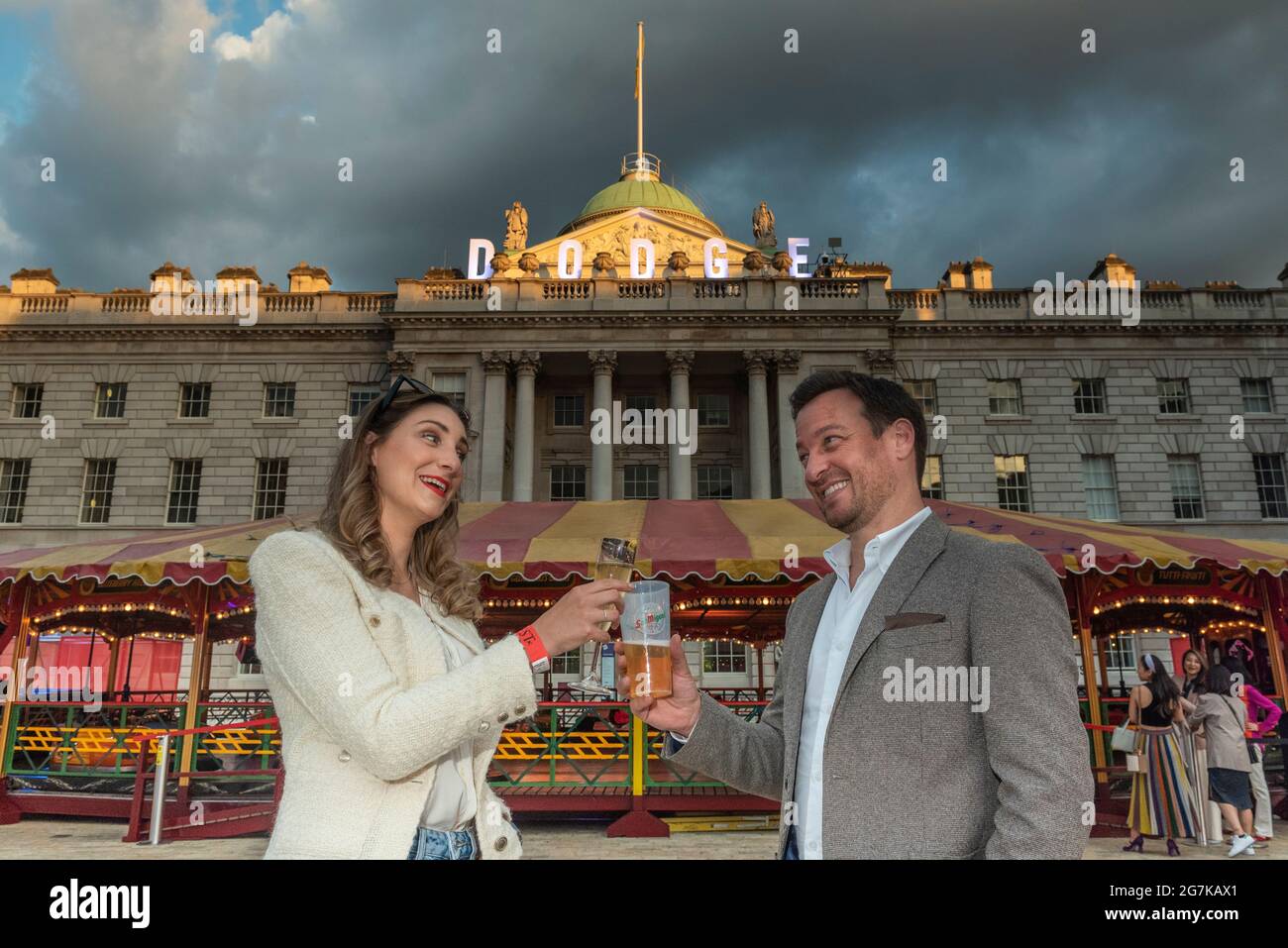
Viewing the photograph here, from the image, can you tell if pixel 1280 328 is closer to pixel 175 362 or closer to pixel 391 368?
pixel 391 368

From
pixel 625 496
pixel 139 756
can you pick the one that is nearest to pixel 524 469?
pixel 625 496

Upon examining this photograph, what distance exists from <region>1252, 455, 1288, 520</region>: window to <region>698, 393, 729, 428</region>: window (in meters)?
22.3

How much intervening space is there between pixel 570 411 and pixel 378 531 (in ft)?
118

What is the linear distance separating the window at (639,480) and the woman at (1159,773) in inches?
1066

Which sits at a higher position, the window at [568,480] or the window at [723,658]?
the window at [568,480]

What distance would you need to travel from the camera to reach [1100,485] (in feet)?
115

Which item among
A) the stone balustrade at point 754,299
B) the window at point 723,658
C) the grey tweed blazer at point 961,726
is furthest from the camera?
the stone balustrade at point 754,299

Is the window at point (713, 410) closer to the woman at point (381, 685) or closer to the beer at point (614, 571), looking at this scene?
the beer at point (614, 571)

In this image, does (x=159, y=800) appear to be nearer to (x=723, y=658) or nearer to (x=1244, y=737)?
(x=1244, y=737)

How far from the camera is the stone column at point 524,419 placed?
33.8m

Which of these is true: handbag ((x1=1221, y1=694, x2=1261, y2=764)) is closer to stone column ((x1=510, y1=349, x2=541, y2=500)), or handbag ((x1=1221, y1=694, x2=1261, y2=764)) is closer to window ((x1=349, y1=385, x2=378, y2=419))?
stone column ((x1=510, y1=349, x2=541, y2=500))

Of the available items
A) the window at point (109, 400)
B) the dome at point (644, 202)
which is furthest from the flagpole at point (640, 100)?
the window at point (109, 400)

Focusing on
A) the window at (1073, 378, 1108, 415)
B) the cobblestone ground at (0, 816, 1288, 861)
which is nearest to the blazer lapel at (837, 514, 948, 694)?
the cobblestone ground at (0, 816, 1288, 861)
